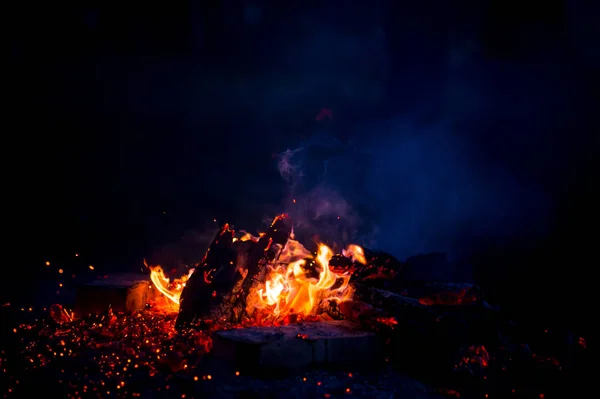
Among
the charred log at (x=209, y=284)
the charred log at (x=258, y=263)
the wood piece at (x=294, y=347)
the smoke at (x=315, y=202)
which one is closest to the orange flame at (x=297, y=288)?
the charred log at (x=258, y=263)

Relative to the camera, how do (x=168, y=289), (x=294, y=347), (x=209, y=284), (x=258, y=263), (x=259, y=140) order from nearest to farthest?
(x=294, y=347) < (x=209, y=284) < (x=258, y=263) < (x=168, y=289) < (x=259, y=140)

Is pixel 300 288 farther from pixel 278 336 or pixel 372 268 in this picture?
pixel 278 336

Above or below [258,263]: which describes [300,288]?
below

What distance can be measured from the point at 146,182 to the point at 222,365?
850 cm

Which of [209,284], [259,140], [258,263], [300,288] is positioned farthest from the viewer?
[259,140]

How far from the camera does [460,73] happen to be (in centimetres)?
1204

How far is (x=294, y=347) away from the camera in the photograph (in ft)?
14.8

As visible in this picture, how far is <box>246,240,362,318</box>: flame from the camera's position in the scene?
6.48m

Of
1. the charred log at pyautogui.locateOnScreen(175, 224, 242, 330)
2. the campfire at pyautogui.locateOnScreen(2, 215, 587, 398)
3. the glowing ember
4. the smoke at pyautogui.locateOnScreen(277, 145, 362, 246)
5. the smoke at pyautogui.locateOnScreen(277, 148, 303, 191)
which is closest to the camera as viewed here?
the campfire at pyautogui.locateOnScreen(2, 215, 587, 398)

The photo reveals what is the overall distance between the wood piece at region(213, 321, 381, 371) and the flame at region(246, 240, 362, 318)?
128 centimetres

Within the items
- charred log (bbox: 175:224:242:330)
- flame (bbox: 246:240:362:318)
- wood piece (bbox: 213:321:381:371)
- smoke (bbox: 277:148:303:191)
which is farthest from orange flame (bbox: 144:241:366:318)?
smoke (bbox: 277:148:303:191)

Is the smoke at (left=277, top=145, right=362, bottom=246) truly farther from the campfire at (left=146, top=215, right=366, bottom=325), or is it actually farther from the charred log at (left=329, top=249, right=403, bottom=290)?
the charred log at (left=329, top=249, right=403, bottom=290)

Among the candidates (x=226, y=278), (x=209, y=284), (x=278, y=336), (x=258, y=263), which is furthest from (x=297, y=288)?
(x=278, y=336)

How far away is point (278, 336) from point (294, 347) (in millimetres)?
249
